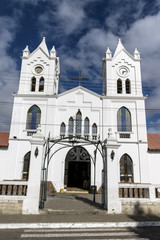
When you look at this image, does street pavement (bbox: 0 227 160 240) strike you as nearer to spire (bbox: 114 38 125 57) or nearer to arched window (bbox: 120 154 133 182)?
arched window (bbox: 120 154 133 182)

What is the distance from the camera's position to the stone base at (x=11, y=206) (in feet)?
28.3

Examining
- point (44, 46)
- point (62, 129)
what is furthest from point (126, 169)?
point (44, 46)

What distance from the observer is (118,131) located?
1836cm

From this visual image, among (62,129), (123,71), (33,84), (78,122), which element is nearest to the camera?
(62,129)

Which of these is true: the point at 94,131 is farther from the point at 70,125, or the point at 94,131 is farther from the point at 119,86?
the point at 119,86

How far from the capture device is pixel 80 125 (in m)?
18.7

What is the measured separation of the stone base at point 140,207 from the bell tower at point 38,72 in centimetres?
1395

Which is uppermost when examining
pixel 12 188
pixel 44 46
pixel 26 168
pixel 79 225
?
pixel 44 46

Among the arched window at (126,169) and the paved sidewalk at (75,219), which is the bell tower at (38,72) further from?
the paved sidewalk at (75,219)

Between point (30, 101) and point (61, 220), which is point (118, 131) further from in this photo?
point (61, 220)

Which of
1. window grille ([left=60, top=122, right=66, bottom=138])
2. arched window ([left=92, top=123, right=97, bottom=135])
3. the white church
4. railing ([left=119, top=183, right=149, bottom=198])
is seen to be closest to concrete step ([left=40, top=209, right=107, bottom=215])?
railing ([left=119, top=183, right=149, bottom=198])

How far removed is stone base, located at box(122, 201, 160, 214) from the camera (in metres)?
8.97

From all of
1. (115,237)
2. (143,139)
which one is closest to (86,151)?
(143,139)

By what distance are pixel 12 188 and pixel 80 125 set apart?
10506mm
